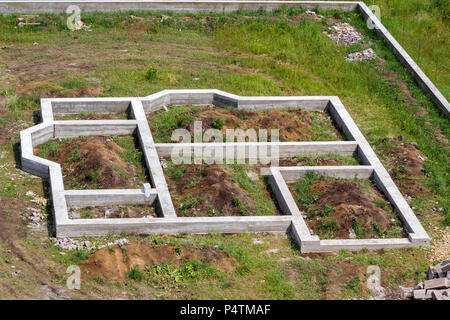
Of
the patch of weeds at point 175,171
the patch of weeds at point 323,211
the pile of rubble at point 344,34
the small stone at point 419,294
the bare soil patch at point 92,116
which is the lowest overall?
the small stone at point 419,294

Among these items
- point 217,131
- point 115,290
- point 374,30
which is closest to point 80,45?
point 217,131

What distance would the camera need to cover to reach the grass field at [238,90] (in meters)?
13.8

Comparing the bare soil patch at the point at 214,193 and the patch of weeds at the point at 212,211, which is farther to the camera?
the bare soil patch at the point at 214,193

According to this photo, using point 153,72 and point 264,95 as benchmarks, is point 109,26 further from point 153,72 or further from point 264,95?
point 264,95

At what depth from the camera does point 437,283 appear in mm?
13805

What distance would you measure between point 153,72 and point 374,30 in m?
8.61

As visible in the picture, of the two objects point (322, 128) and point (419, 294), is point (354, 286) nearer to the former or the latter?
point (419, 294)

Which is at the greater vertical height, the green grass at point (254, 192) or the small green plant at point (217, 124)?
the small green plant at point (217, 124)

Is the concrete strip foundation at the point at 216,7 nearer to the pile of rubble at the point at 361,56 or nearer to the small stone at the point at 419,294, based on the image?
the pile of rubble at the point at 361,56

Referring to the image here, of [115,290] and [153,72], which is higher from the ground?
[153,72]

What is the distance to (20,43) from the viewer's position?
23.2 m

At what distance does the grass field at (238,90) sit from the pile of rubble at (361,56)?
29cm

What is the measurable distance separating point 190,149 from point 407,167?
17.9 feet

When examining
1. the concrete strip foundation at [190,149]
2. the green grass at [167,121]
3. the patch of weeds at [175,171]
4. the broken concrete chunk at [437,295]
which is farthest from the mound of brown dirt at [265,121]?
the broken concrete chunk at [437,295]
